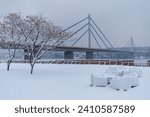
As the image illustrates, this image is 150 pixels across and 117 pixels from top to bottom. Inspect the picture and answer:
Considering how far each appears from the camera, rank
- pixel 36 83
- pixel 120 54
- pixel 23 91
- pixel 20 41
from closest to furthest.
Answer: pixel 23 91, pixel 36 83, pixel 20 41, pixel 120 54

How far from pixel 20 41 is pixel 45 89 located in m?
9.00

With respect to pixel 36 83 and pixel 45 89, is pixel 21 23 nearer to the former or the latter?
pixel 36 83

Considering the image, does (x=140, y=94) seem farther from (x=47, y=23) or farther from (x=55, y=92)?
(x=47, y=23)

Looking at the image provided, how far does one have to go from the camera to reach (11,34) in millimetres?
18844

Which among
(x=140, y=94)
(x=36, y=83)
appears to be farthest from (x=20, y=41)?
(x=140, y=94)

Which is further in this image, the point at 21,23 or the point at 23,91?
the point at 21,23

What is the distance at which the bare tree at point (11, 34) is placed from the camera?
18.2m

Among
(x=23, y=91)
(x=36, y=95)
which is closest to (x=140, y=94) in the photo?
(x=36, y=95)

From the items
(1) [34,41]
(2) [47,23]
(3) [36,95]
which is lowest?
(3) [36,95]

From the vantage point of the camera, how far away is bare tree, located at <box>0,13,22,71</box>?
18.2 m

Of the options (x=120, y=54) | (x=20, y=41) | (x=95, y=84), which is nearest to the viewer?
(x=95, y=84)

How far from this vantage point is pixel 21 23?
59.5 ft

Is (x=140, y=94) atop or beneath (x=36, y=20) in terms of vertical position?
beneath

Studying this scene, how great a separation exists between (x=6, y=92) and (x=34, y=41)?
782cm
